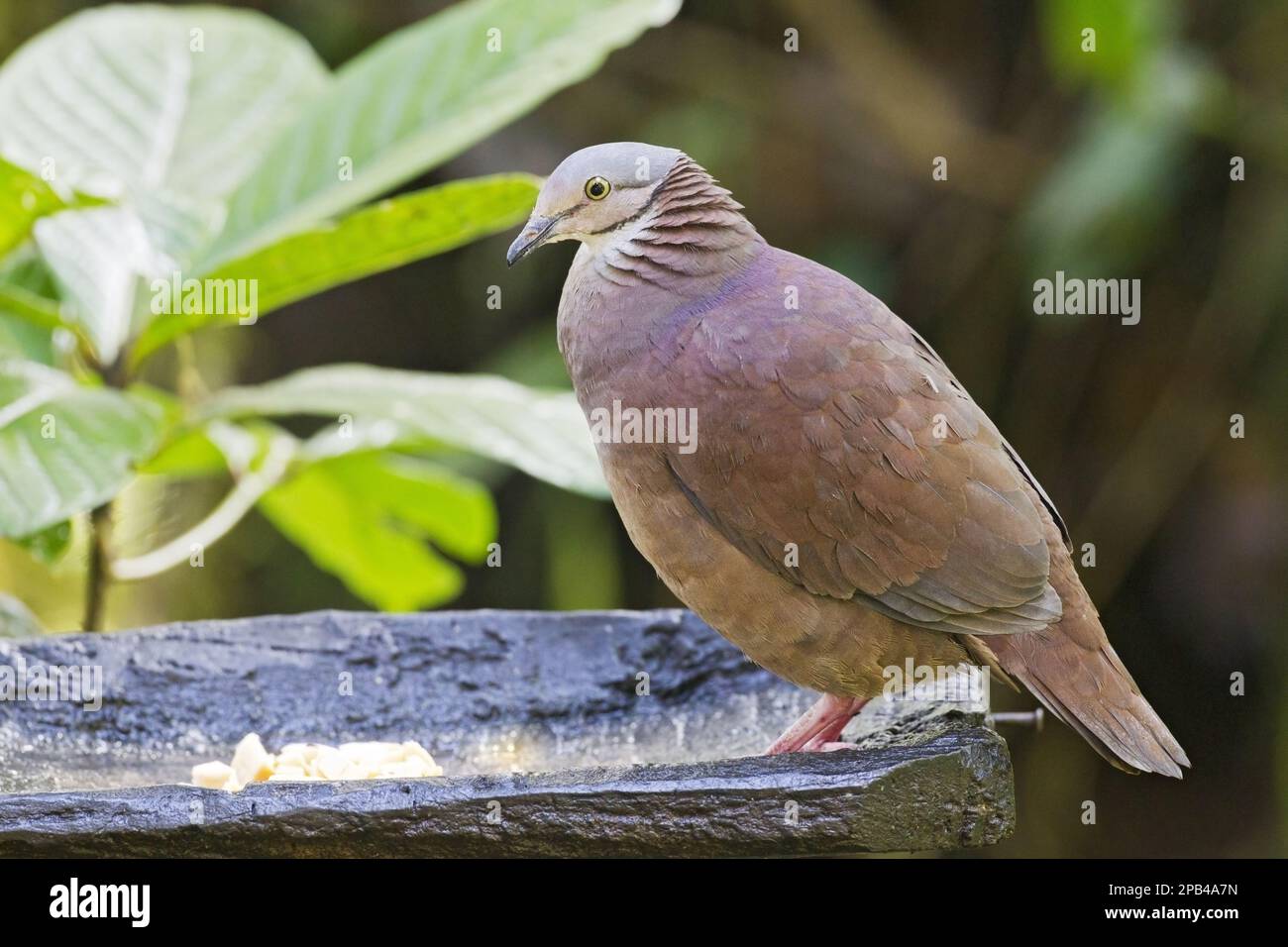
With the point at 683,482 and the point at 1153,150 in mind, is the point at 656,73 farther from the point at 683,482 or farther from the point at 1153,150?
the point at 683,482

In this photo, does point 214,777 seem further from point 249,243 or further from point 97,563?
point 249,243

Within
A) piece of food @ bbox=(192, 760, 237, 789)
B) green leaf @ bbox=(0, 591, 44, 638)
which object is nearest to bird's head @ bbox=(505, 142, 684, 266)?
piece of food @ bbox=(192, 760, 237, 789)

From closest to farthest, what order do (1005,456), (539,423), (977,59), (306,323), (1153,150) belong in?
(1005,456) < (539,423) < (1153,150) < (977,59) < (306,323)

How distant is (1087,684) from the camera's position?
2094mm

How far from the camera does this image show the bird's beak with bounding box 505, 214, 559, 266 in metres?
2.17

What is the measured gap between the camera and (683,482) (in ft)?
6.91

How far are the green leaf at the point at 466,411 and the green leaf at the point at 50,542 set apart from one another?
0.33 metres

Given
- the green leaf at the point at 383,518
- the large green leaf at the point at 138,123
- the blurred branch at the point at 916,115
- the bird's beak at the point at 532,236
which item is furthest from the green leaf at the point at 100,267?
the blurred branch at the point at 916,115

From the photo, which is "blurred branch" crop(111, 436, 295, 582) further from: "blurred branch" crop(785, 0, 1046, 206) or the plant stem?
"blurred branch" crop(785, 0, 1046, 206)

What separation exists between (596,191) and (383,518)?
4.10 ft

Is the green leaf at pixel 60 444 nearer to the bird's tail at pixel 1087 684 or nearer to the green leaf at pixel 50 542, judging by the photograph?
the green leaf at pixel 50 542

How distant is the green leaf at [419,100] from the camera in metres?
2.66
